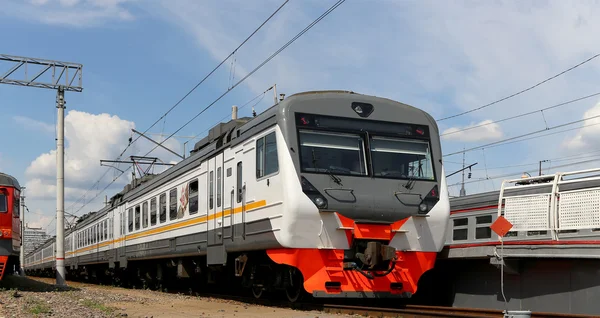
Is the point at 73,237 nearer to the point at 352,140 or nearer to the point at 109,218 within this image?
the point at 109,218

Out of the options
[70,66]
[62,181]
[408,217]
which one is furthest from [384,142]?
[70,66]

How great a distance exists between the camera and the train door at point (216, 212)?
522 inches

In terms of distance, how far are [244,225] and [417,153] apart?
3.35 meters

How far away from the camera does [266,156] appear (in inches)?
448

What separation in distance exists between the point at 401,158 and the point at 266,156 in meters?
2.32

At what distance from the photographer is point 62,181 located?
22.6 metres

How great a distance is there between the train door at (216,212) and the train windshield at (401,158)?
143 inches

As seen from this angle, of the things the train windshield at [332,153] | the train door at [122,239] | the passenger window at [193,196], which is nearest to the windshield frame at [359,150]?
the train windshield at [332,153]

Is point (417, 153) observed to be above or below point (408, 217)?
above

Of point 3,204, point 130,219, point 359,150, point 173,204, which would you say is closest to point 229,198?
point 359,150

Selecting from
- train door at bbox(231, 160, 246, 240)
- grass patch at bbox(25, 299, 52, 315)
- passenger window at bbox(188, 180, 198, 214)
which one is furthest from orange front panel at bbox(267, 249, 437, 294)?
passenger window at bbox(188, 180, 198, 214)

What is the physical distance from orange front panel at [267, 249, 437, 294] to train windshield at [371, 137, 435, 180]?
4.45 feet

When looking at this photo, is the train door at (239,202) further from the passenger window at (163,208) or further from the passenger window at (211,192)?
the passenger window at (163,208)

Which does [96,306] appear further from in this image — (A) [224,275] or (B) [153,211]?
(B) [153,211]
